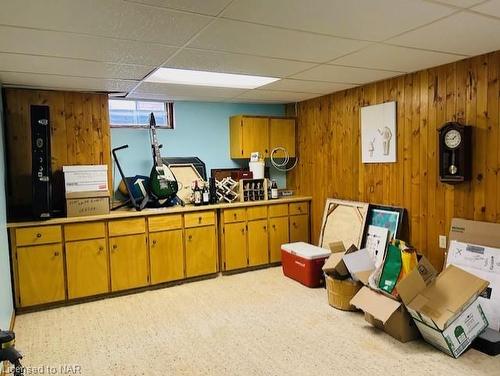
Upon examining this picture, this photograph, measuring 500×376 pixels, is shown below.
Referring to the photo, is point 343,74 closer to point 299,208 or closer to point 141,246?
point 299,208

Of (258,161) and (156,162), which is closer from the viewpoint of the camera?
(156,162)

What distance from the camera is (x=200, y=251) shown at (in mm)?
4492

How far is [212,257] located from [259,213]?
33.2 inches

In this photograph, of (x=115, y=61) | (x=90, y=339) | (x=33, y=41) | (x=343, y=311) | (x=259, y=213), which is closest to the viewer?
(x=33, y=41)

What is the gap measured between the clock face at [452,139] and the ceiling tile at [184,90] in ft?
7.24

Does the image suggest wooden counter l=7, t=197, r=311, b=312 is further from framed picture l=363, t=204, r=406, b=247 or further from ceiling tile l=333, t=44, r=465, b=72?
ceiling tile l=333, t=44, r=465, b=72

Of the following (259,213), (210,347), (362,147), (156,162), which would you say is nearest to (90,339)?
(210,347)

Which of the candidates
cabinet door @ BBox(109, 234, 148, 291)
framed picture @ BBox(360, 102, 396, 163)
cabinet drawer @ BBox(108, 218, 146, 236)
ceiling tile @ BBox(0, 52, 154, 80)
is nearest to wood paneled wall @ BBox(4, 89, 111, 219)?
cabinet drawer @ BBox(108, 218, 146, 236)

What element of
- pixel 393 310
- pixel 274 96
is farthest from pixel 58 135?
pixel 393 310

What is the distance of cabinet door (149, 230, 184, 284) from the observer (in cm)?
422

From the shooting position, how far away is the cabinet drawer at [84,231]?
3789mm

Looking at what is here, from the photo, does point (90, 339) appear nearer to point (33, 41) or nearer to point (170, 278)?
point (170, 278)

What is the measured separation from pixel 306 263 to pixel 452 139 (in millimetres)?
1946

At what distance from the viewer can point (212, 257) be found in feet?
15.0
